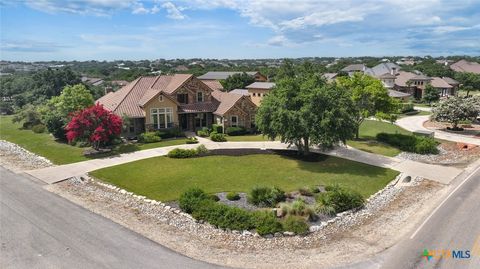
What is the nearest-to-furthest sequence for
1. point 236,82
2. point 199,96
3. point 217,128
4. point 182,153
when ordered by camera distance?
point 182,153 < point 217,128 < point 199,96 < point 236,82

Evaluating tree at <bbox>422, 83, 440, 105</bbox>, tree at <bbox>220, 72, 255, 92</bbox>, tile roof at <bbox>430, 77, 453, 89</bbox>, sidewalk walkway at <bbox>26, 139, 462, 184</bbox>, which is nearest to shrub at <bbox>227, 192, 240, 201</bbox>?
sidewalk walkway at <bbox>26, 139, 462, 184</bbox>

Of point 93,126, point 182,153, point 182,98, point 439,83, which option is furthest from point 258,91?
point 439,83

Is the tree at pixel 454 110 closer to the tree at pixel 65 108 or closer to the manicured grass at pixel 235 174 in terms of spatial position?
the manicured grass at pixel 235 174

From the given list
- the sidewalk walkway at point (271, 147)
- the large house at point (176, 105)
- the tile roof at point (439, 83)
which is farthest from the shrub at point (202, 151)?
the tile roof at point (439, 83)

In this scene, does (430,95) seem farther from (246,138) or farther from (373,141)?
(246,138)

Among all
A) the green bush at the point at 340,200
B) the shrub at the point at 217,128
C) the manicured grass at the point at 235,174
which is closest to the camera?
the green bush at the point at 340,200

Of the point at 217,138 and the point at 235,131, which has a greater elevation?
the point at 235,131

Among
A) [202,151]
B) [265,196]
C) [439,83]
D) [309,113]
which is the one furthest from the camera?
[439,83]
